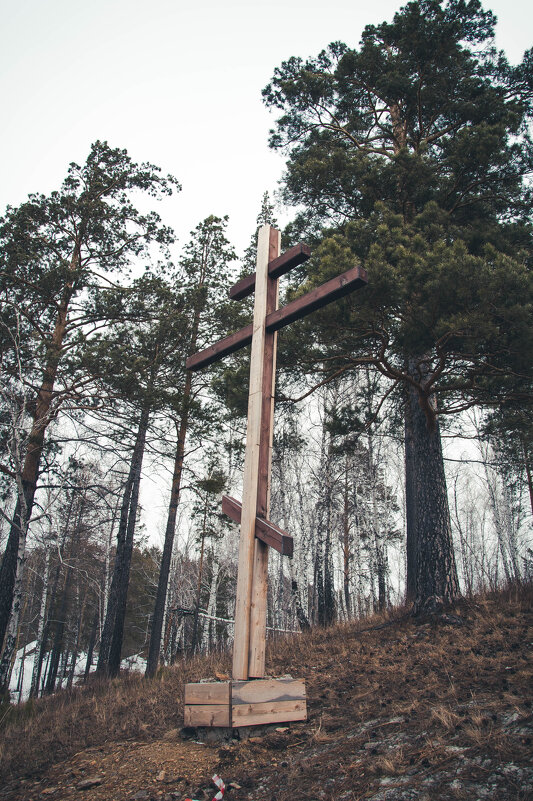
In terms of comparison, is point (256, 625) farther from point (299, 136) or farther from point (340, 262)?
point (299, 136)

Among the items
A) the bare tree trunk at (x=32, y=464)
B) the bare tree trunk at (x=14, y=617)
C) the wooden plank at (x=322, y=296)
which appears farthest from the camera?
the bare tree trunk at (x=32, y=464)

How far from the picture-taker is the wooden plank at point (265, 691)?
331 cm

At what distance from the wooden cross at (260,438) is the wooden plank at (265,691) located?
7 centimetres

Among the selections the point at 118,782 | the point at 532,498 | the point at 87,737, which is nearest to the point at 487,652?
the point at 118,782

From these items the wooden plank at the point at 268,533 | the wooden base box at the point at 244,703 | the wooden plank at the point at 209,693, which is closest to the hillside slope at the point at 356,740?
the wooden base box at the point at 244,703

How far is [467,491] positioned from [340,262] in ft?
83.9

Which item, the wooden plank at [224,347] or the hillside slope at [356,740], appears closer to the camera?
the hillside slope at [356,740]

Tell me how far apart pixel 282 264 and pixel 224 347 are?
97 cm

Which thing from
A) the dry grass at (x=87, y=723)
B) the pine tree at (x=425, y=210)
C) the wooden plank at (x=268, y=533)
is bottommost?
the dry grass at (x=87, y=723)

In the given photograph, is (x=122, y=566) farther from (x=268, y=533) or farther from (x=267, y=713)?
(x=268, y=533)

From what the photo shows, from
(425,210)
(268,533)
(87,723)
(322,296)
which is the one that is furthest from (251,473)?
(425,210)

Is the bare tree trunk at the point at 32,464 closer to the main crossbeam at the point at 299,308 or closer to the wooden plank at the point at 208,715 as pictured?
the main crossbeam at the point at 299,308

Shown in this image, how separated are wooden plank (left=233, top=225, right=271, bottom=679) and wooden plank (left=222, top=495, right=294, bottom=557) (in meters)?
0.08

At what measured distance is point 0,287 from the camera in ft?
32.9
